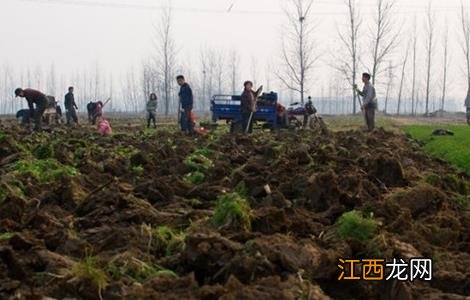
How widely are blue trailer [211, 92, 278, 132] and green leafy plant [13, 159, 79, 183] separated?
45.4ft

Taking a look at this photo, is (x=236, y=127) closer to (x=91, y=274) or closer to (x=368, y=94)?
(x=368, y=94)

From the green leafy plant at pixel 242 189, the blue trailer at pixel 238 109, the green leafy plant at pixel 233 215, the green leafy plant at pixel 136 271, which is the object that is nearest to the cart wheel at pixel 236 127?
the blue trailer at pixel 238 109

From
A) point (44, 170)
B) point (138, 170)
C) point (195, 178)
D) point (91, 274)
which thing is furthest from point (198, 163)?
point (91, 274)

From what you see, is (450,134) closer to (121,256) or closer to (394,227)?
(394,227)

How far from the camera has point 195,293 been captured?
3.80 meters

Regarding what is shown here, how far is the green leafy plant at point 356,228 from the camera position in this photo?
5.31 metres

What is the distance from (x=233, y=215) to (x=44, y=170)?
490 centimetres

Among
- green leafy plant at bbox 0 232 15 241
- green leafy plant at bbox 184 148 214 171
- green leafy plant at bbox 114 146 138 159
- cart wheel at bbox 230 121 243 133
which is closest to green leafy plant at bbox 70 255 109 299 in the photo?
green leafy plant at bbox 0 232 15 241

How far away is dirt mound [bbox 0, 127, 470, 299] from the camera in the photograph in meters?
4.11

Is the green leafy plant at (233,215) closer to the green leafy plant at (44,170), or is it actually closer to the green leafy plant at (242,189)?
the green leafy plant at (242,189)

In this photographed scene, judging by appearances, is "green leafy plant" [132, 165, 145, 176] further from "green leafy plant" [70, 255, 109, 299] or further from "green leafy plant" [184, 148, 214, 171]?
"green leafy plant" [70, 255, 109, 299]

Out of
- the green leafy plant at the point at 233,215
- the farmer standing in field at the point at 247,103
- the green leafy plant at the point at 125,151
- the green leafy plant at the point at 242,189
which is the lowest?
the green leafy plant at the point at 125,151

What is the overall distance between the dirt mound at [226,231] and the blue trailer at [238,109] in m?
14.6

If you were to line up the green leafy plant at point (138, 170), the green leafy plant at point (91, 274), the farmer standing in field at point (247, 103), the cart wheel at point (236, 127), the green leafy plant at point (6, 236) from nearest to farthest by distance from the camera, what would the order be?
the green leafy plant at point (91, 274) < the green leafy plant at point (6, 236) < the green leafy plant at point (138, 170) < the farmer standing in field at point (247, 103) < the cart wheel at point (236, 127)
